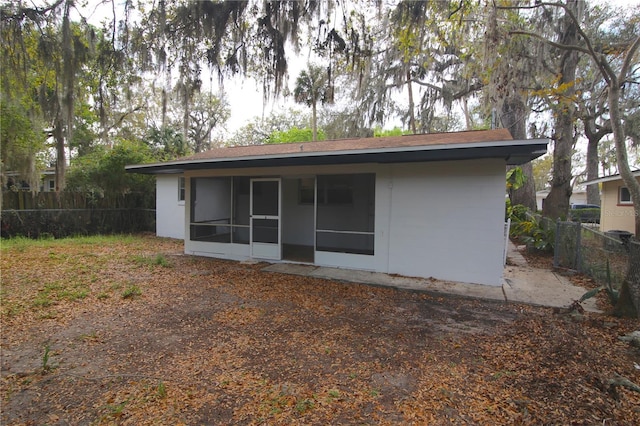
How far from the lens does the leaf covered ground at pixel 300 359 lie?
2518 mm

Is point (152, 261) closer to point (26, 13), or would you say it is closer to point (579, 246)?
point (26, 13)

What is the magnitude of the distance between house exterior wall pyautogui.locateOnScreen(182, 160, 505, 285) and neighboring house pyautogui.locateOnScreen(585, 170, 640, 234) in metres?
9.65

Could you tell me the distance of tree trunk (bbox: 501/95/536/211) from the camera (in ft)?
38.7

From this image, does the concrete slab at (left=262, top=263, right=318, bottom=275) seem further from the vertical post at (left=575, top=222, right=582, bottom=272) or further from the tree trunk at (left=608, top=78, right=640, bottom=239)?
the vertical post at (left=575, top=222, right=582, bottom=272)

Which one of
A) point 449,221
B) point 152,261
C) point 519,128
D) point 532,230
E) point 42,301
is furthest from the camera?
point 519,128

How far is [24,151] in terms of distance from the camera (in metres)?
11.4

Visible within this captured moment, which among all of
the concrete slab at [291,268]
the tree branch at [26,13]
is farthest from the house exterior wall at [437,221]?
the tree branch at [26,13]

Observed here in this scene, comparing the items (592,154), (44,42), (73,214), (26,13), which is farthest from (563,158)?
(73,214)

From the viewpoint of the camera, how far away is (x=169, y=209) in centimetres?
1292

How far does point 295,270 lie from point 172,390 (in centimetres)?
459

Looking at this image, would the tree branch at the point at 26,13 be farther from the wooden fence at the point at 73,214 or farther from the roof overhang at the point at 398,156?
the wooden fence at the point at 73,214

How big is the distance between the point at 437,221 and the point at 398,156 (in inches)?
58.7

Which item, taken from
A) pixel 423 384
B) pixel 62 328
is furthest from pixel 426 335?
pixel 62 328

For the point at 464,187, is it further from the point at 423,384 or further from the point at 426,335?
the point at 423,384
